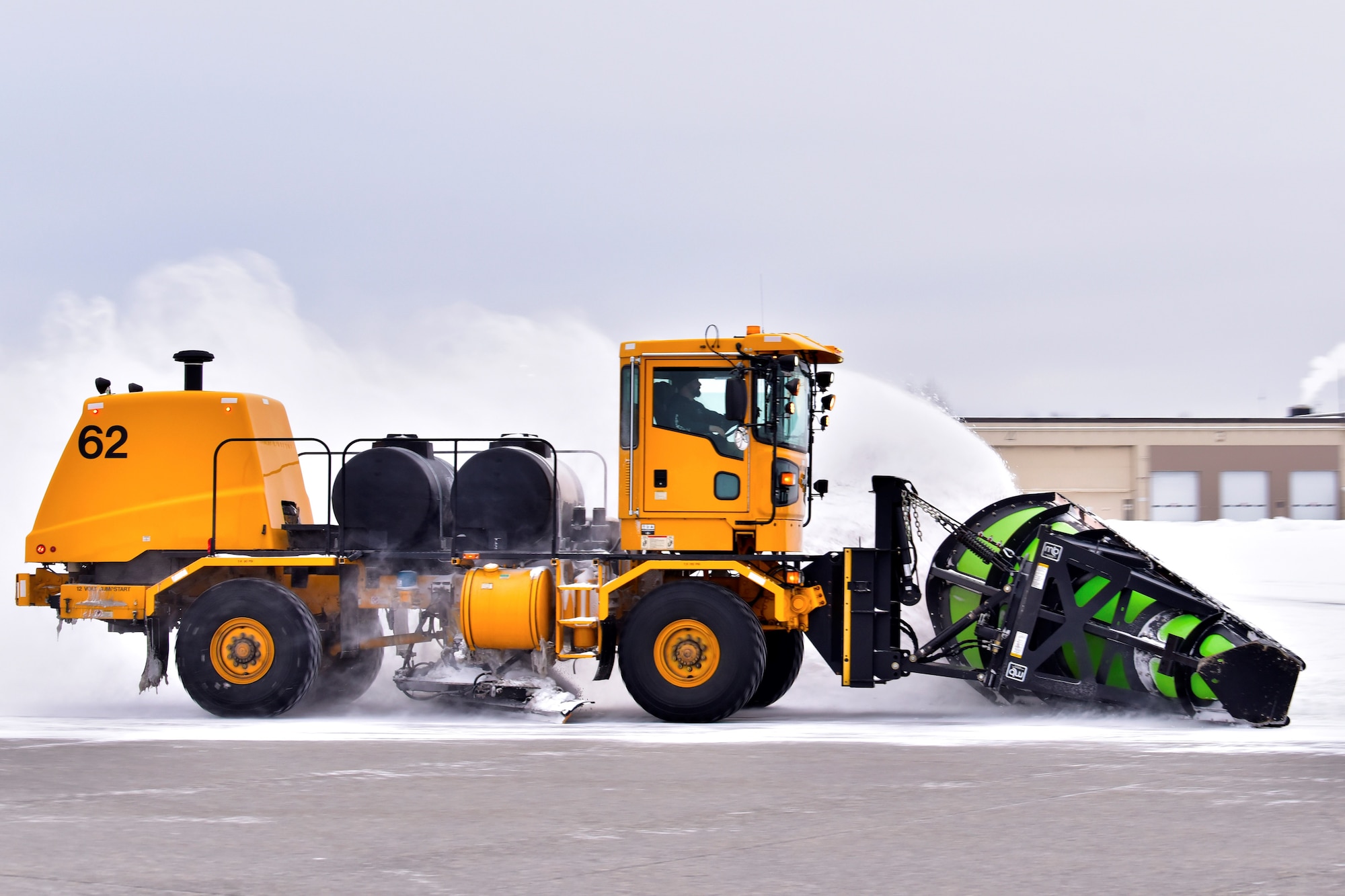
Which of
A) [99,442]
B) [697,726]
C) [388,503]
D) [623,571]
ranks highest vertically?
[99,442]

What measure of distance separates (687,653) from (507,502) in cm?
219

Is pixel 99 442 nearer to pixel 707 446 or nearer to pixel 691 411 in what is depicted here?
pixel 691 411

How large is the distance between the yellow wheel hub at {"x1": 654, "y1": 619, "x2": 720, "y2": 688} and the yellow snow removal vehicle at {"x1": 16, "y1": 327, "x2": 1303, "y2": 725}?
20mm

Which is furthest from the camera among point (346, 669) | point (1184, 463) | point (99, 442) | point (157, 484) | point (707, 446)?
point (1184, 463)

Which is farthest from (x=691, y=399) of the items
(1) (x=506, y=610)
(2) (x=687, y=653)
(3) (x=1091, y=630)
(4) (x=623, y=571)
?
(3) (x=1091, y=630)

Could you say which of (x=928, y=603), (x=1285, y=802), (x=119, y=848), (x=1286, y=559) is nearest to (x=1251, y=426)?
(x=1286, y=559)

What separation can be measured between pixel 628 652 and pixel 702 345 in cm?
273

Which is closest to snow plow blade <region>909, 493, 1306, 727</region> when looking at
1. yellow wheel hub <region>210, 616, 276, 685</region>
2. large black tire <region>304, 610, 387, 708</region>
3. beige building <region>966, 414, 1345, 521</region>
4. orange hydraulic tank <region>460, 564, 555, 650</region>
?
orange hydraulic tank <region>460, 564, 555, 650</region>

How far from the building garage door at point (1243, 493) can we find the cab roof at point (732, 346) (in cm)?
5008

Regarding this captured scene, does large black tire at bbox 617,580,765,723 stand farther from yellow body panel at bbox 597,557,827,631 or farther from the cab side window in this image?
the cab side window

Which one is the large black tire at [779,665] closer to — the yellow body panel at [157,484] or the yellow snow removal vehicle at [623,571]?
the yellow snow removal vehicle at [623,571]

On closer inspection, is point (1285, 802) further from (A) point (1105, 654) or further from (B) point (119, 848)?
(B) point (119, 848)

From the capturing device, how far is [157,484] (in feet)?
44.8

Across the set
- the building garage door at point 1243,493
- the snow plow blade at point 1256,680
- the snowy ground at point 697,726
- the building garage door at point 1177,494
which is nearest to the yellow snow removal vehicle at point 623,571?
the snow plow blade at point 1256,680
